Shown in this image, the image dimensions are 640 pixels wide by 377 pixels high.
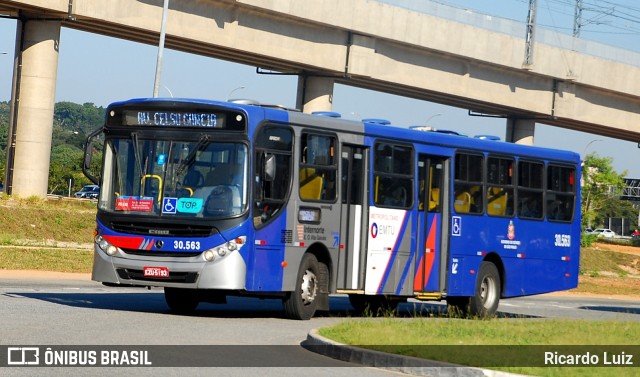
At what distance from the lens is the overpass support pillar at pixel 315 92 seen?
2312 inches

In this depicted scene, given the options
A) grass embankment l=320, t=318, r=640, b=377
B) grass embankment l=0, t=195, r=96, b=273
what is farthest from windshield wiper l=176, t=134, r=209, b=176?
grass embankment l=0, t=195, r=96, b=273

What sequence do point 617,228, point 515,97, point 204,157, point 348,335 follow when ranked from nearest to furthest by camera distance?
point 348,335 → point 204,157 → point 515,97 → point 617,228

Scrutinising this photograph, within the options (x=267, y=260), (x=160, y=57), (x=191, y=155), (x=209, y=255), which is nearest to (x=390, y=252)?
(x=267, y=260)

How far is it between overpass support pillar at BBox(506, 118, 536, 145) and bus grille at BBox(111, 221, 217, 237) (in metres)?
51.4

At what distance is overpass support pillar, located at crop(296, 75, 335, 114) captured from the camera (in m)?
58.7

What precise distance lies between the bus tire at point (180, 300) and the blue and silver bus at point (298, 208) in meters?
0.02

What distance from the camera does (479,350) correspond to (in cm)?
1452

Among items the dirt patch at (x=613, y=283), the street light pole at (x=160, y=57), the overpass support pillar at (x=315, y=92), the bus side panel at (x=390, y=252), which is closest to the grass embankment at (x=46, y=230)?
the street light pole at (x=160, y=57)

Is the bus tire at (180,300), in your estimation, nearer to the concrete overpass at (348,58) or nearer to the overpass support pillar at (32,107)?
the concrete overpass at (348,58)

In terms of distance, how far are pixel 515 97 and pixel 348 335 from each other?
166ft

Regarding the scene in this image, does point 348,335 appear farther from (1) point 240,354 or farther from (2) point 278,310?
(2) point 278,310

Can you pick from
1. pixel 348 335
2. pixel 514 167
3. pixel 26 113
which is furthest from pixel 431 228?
pixel 26 113

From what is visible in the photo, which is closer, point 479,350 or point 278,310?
point 479,350

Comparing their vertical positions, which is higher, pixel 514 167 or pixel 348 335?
pixel 514 167
